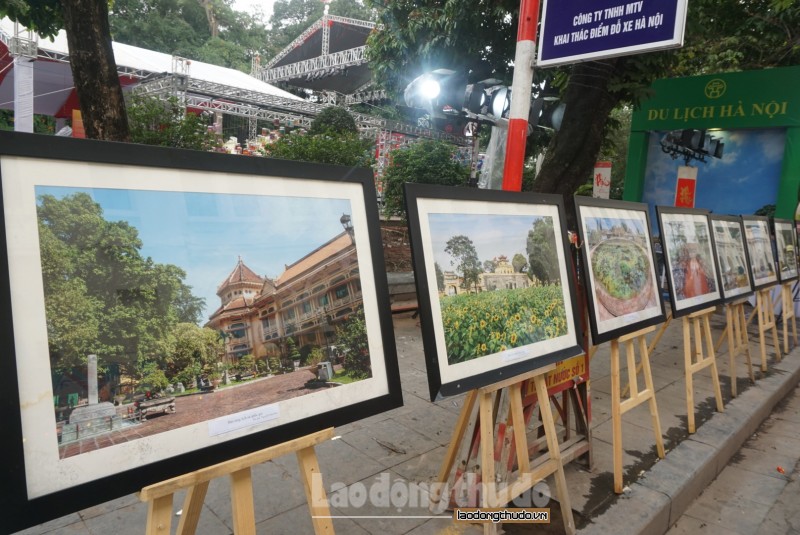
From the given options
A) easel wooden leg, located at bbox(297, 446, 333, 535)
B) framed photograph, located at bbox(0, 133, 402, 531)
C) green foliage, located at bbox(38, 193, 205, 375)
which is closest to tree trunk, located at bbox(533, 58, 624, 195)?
framed photograph, located at bbox(0, 133, 402, 531)

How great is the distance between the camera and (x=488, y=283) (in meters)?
2.22

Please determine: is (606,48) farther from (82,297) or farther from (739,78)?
(739,78)

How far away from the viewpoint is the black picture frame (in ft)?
19.1

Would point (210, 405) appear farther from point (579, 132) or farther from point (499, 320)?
point (579, 132)

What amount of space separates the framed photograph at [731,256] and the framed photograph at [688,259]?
6.6 inches

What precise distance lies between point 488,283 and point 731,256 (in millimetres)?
3587

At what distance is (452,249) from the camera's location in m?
2.09

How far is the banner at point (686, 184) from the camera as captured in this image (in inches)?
347

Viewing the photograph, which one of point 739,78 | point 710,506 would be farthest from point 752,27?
point 710,506

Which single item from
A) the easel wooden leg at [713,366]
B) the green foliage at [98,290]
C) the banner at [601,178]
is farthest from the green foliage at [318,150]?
the green foliage at [98,290]

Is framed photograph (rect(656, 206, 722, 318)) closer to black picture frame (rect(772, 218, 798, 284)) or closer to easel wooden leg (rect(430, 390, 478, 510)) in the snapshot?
easel wooden leg (rect(430, 390, 478, 510))

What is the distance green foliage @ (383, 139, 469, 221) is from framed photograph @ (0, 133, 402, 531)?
30.1 feet

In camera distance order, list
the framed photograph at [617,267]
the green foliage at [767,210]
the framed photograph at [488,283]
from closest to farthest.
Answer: the framed photograph at [488,283], the framed photograph at [617,267], the green foliage at [767,210]

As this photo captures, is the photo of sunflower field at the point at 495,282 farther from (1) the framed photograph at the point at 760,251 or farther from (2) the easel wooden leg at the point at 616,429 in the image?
(1) the framed photograph at the point at 760,251
